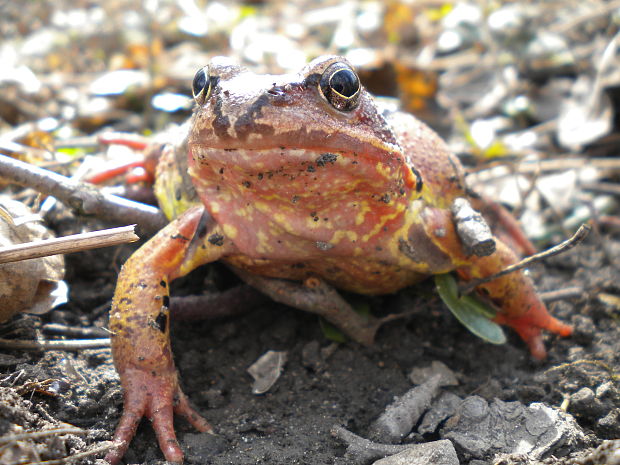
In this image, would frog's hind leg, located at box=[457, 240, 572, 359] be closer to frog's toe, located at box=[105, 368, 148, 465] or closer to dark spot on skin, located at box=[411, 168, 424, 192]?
dark spot on skin, located at box=[411, 168, 424, 192]

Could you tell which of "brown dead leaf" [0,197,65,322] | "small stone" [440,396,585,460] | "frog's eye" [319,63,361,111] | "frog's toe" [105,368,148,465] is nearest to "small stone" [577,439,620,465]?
"small stone" [440,396,585,460]

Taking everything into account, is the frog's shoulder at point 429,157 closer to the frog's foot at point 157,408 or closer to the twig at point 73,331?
the frog's foot at point 157,408

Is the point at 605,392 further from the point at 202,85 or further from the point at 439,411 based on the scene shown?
the point at 202,85

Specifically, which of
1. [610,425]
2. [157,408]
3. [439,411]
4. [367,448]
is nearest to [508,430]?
[439,411]

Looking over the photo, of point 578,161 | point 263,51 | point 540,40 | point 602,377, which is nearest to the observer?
point 602,377

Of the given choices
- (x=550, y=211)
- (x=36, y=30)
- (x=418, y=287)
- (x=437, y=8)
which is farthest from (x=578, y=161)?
(x=36, y=30)

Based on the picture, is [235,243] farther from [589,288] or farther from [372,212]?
[589,288]

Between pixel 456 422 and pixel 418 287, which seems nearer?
pixel 456 422

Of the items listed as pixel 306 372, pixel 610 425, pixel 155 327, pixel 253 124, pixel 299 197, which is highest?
pixel 253 124
